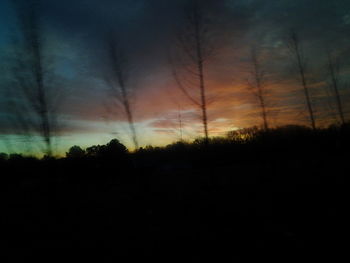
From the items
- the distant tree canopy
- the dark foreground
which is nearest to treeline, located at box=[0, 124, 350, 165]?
the distant tree canopy

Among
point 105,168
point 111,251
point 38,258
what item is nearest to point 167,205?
point 111,251

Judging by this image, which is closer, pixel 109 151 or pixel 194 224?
pixel 194 224

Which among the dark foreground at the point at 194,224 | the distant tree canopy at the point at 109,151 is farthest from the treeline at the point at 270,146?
the dark foreground at the point at 194,224

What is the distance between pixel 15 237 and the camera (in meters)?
5.69

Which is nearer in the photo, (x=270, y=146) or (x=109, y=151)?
(x=270, y=146)

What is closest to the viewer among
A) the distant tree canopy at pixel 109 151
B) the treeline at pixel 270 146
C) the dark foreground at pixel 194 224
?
the dark foreground at pixel 194 224

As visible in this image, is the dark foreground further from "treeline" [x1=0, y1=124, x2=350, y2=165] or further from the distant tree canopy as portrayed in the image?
the distant tree canopy

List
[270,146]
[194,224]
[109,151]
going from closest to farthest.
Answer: [194,224], [270,146], [109,151]

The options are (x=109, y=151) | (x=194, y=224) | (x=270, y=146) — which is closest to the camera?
(x=194, y=224)

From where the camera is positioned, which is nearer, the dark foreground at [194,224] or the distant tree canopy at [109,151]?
the dark foreground at [194,224]

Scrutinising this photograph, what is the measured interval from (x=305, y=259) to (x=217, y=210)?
2.95 meters

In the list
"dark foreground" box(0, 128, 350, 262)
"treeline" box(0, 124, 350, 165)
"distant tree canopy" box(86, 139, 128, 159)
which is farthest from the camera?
"distant tree canopy" box(86, 139, 128, 159)

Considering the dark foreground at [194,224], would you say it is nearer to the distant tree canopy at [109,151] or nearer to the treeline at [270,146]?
the treeline at [270,146]

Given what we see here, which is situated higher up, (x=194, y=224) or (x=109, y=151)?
(x=109, y=151)
